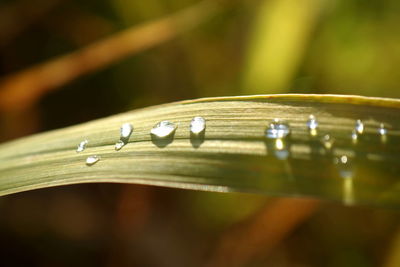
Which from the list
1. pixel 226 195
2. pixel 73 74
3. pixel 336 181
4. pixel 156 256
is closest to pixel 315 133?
pixel 336 181

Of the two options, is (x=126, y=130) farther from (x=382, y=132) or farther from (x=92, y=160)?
(x=382, y=132)

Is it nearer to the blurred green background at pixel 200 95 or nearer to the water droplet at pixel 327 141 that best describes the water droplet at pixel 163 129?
the water droplet at pixel 327 141

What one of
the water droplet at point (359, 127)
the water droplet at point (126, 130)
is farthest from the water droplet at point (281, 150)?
the water droplet at point (126, 130)

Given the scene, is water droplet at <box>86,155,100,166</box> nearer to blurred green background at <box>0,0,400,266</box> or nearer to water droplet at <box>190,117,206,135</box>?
water droplet at <box>190,117,206,135</box>

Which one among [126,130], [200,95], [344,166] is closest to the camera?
[344,166]

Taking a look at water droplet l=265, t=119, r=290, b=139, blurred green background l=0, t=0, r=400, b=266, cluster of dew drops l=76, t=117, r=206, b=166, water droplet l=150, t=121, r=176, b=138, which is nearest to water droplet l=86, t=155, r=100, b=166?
cluster of dew drops l=76, t=117, r=206, b=166

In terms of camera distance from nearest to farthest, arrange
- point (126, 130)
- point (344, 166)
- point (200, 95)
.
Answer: point (344, 166) < point (126, 130) < point (200, 95)

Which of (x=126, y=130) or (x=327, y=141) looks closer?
(x=327, y=141)

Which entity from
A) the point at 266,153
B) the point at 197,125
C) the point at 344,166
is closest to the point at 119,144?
the point at 197,125

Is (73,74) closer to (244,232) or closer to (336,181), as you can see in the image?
(244,232)

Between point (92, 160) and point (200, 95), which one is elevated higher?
point (200, 95)
